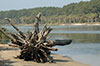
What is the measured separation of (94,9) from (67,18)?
22.5 metres

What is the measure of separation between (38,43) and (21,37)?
66.1 inches

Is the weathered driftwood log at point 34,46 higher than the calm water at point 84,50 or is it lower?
higher

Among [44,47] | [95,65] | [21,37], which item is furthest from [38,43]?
[95,65]

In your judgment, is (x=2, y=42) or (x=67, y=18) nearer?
(x=2, y=42)

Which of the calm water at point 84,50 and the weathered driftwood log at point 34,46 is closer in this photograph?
the weathered driftwood log at point 34,46

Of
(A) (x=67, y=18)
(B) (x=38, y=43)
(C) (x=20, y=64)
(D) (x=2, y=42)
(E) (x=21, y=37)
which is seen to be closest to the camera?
(C) (x=20, y=64)

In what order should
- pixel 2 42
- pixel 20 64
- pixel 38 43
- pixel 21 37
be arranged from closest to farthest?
pixel 20 64, pixel 38 43, pixel 21 37, pixel 2 42

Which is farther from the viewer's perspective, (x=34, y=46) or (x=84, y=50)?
(x=84, y=50)

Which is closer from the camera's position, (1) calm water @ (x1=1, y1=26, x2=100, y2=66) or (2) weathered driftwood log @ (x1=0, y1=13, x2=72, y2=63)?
(2) weathered driftwood log @ (x1=0, y1=13, x2=72, y2=63)

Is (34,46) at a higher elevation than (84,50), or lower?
higher

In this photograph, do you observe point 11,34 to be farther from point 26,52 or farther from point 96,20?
point 96,20

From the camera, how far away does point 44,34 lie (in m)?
17.3

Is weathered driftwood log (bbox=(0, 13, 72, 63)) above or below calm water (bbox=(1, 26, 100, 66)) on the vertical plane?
above

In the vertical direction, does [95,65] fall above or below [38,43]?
below
